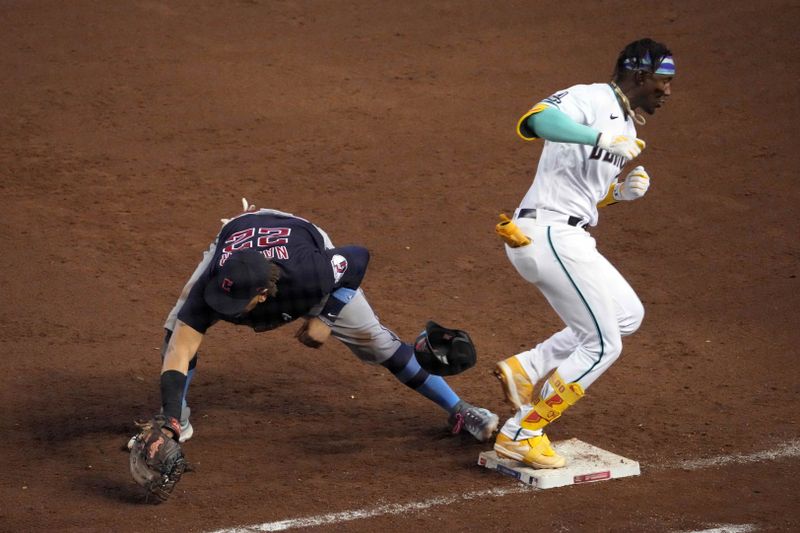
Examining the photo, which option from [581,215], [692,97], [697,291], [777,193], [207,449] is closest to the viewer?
[581,215]

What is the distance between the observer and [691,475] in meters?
5.39

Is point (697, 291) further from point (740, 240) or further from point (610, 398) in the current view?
point (610, 398)

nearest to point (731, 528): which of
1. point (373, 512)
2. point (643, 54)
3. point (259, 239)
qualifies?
point (373, 512)

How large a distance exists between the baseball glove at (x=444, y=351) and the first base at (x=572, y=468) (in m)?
0.46

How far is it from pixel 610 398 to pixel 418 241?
2.56m

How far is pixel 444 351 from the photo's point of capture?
5.58m

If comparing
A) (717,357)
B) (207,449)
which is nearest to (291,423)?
(207,449)

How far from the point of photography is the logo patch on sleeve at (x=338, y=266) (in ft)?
17.7

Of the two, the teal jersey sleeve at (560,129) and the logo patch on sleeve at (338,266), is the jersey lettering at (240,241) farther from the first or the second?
the teal jersey sleeve at (560,129)

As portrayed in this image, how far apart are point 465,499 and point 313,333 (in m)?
1.05

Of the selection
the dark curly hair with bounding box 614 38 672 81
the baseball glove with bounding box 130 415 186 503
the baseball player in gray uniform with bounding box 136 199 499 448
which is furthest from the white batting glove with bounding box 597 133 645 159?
the baseball glove with bounding box 130 415 186 503

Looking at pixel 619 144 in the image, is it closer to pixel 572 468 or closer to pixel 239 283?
pixel 572 468

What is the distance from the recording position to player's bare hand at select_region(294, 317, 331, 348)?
5.35 meters

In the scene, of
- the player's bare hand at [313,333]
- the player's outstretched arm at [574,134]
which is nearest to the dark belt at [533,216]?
the player's outstretched arm at [574,134]
